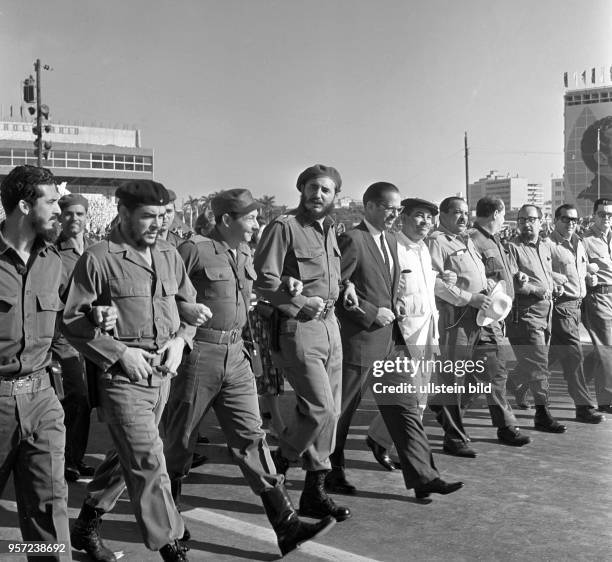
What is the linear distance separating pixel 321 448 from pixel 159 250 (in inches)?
62.9

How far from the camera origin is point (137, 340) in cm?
399

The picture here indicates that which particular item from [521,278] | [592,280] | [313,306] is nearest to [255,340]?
[313,306]

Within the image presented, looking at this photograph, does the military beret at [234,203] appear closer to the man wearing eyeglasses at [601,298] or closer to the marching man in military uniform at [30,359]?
the marching man in military uniform at [30,359]

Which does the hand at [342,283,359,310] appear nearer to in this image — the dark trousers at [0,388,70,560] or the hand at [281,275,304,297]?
the hand at [281,275,304,297]

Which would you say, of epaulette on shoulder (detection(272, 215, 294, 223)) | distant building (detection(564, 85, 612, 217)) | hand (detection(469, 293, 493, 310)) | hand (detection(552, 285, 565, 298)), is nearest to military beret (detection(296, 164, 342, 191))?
epaulette on shoulder (detection(272, 215, 294, 223))

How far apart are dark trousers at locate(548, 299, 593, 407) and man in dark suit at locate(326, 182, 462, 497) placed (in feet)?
8.75

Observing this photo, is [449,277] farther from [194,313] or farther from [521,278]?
[194,313]

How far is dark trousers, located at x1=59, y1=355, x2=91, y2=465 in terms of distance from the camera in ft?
18.9

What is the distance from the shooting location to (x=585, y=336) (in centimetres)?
1244

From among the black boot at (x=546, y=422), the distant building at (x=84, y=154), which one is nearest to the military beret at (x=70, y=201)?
the black boot at (x=546, y=422)

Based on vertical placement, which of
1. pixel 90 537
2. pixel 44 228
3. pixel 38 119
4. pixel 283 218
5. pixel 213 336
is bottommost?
pixel 90 537

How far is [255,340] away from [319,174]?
186 centimetres

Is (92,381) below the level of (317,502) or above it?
above

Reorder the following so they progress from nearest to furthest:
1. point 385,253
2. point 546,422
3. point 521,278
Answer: point 385,253 → point 546,422 → point 521,278
